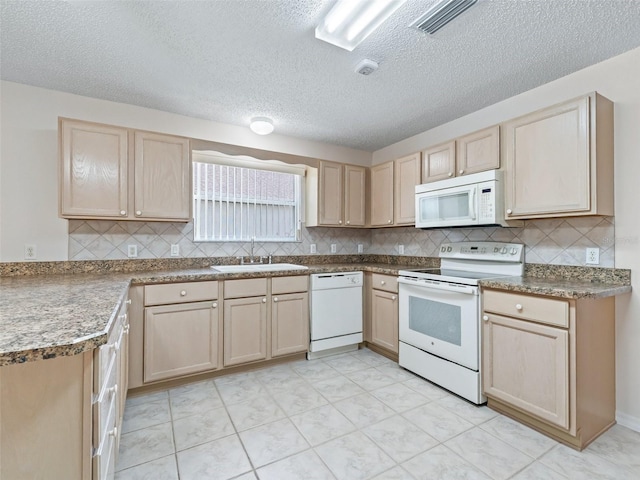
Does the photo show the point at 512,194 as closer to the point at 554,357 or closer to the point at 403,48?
the point at 554,357

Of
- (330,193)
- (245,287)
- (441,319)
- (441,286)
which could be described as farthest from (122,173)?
(441,319)

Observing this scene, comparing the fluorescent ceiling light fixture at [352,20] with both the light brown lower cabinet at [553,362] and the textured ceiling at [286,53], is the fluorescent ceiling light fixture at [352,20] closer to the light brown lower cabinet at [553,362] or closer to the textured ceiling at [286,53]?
the textured ceiling at [286,53]

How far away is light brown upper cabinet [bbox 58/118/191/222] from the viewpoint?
2.34 m

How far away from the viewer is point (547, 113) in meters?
2.09

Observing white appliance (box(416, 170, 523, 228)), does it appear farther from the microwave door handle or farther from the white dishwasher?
the white dishwasher

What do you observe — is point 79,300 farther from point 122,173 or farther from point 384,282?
point 384,282

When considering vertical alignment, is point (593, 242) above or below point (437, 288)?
above

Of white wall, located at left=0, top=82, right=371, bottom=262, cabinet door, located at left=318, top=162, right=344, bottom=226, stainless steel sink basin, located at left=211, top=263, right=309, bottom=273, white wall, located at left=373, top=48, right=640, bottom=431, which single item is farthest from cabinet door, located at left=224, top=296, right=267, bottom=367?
white wall, located at left=373, top=48, right=640, bottom=431

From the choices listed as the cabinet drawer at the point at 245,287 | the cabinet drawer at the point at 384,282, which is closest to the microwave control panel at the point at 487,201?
the cabinet drawer at the point at 384,282

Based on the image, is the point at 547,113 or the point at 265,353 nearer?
the point at 547,113

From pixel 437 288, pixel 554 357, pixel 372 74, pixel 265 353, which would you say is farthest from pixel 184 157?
pixel 554 357

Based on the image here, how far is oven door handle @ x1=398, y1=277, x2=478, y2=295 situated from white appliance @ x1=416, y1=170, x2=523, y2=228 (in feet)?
1.79

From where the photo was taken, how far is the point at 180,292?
244cm

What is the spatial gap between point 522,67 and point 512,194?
870 mm
